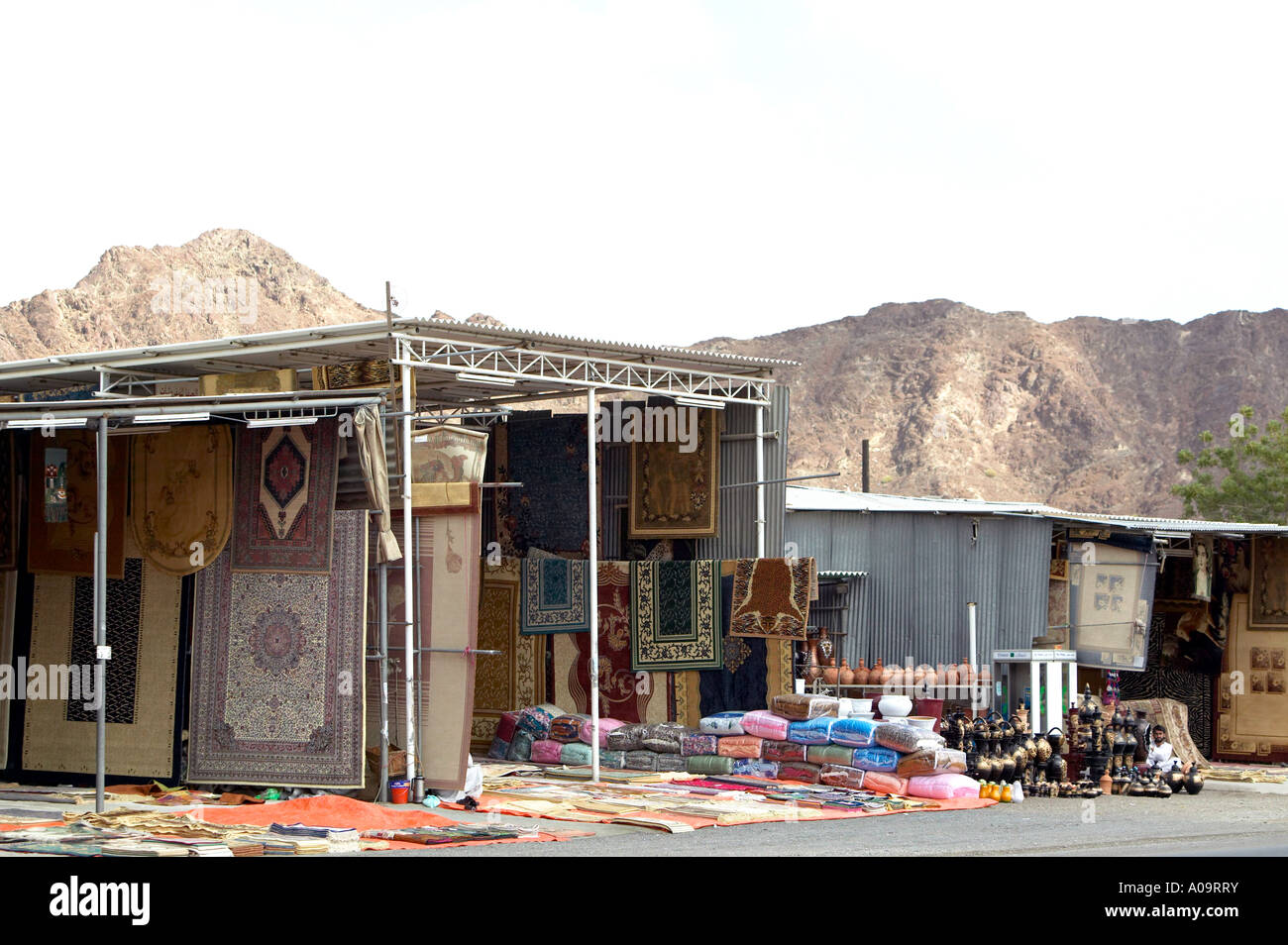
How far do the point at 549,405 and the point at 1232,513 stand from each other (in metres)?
20.7

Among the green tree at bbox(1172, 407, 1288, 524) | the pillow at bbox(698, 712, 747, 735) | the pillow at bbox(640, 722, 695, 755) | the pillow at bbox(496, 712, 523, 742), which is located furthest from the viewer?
the green tree at bbox(1172, 407, 1288, 524)

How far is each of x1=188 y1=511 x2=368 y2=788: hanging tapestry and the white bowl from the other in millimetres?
5444

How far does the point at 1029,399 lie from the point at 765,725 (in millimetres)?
45146

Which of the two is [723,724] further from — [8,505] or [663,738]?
[8,505]

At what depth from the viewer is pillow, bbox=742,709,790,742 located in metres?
15.8

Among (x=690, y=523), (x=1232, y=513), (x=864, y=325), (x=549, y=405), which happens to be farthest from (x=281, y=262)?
(x=690, y=523)

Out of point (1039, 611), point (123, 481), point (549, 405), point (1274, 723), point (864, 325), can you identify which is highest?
point (864, 325)

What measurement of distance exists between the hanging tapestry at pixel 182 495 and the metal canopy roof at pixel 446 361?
1.52 m

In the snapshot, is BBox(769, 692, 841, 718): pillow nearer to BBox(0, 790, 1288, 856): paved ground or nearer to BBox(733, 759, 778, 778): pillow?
BBox(733, 759, 778, 778): pillow

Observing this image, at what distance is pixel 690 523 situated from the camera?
18.7 metres

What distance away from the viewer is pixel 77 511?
45.5ft

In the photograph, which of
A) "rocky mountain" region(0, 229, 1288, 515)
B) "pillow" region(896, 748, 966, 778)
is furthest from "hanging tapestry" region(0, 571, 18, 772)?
"rocky mountain" region(0, 229, 1288, 515)
